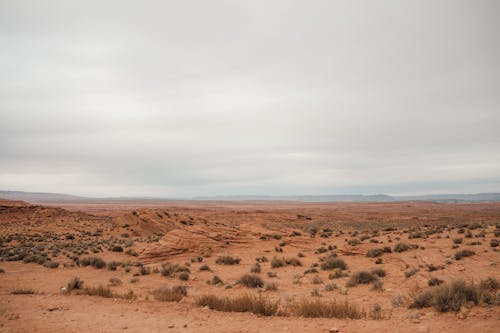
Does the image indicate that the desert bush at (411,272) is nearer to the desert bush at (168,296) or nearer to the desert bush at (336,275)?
the desert bush at (336,275)

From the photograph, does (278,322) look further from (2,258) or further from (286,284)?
(2,258)

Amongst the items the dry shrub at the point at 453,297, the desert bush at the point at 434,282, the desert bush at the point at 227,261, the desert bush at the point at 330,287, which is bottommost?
the desert bush at the point at 227,261

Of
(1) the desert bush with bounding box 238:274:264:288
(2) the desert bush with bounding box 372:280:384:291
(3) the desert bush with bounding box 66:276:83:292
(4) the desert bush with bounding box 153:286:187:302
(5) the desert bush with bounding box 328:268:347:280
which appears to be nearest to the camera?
(4) the desert bush with bounding box 153:286:187:302

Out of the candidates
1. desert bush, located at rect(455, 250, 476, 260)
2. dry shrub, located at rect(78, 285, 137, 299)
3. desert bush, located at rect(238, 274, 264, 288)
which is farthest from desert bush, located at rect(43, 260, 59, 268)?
desert bush, located at rect(455, 250, 476, 260)

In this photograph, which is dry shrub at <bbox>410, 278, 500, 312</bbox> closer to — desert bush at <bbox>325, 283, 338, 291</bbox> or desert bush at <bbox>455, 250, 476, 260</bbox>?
desert bush at <bbox>325, 283, 338, 291</bbox>

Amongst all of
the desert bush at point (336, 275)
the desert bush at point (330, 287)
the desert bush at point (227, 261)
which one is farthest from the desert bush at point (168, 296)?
the desert bush at point (227, 261)

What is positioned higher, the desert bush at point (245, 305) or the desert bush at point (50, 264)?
the desert bush at point (245, 305)

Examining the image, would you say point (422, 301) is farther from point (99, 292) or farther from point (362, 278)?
point (99, 292)

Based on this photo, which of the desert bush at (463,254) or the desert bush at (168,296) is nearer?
the desert bush at (168,296)

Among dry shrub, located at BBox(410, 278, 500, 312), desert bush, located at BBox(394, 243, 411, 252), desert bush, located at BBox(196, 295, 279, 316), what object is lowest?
desert bush, located at BBox(394, 243, 411, 252)

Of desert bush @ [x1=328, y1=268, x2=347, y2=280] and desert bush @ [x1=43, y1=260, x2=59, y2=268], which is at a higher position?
desert bush @ [x1=328, y1=268, x2=347, y2=280]

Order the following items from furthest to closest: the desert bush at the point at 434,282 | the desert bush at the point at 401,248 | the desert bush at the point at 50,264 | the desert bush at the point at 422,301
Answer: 1. the desert bush at the point at 401,248
2. the desert bush at the point at 50,264
3. the desert bush at the point at 434,282
4. the desert bush at the point at 422,301

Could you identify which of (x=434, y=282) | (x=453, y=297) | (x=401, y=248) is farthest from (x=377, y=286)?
(x=401, y=248)

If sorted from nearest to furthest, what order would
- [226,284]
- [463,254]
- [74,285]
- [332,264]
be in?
[74,285] < [226,284] < [463,254] < [332,264]
